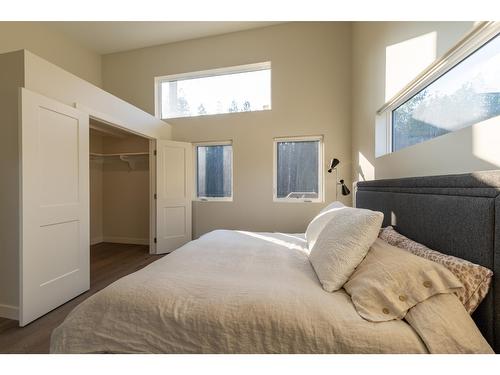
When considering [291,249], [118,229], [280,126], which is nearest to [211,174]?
[280,126]

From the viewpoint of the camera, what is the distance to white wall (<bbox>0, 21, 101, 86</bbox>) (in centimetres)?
294

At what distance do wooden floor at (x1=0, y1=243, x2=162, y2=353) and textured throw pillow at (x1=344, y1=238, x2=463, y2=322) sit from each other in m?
2.04

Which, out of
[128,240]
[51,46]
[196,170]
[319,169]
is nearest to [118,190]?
[128,240]

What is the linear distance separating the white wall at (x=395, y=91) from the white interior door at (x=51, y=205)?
295cm

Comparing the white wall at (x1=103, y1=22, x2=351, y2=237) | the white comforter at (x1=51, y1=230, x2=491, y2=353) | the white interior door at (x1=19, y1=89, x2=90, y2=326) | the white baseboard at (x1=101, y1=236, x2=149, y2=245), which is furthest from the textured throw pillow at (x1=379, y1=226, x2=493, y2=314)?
the white baseboard at (x1=101, y1=236, x2=149, y2=245)

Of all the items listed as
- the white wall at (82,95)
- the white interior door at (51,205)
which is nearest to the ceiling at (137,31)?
the white wall at (82,95)

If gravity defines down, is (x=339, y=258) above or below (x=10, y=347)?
above

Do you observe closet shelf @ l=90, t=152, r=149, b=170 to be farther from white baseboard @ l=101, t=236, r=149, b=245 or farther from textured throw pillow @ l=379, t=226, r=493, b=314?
textured throw pillow @ l=379, t=226, r=493, b=314

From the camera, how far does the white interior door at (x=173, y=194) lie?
360 centimetres

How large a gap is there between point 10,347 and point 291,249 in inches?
82.7

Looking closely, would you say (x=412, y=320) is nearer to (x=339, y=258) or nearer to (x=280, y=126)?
(x=339, y=258)
